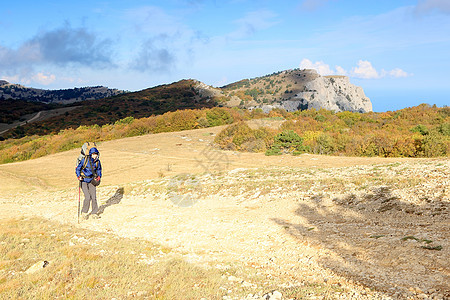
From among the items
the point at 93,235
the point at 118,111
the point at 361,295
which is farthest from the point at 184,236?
the point at 118,111

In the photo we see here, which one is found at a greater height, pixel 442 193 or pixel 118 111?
pixel 118 111

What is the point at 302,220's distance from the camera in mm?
9945

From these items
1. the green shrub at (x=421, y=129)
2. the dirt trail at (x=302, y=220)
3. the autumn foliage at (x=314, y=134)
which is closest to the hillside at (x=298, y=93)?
the autumn foliage at (x=314, y=134)

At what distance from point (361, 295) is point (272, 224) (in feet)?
17.1

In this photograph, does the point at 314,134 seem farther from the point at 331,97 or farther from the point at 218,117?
the point at 331,97

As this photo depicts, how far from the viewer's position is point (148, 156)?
35.7 meters

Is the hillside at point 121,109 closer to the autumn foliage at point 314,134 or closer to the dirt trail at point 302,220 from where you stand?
the autumn foliage at point 314,134

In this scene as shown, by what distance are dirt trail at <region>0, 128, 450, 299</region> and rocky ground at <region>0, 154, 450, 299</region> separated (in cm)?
3

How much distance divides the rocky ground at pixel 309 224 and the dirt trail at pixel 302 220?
30 millimetres

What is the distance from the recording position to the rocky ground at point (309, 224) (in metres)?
5.47

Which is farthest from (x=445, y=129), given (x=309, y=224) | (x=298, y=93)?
(x=298, y=93)

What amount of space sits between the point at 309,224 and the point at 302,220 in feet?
1.89

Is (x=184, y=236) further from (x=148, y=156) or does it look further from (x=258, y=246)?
(x=148, y=156)

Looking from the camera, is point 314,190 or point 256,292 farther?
point 314,190
